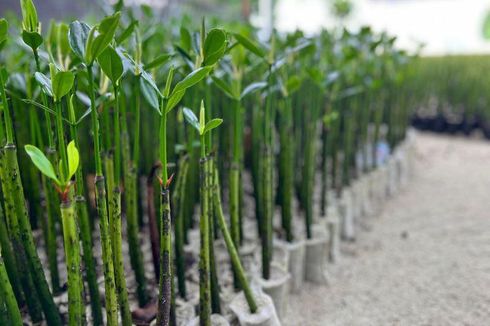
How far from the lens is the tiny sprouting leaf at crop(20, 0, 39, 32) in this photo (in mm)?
628

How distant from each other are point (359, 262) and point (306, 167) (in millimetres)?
433

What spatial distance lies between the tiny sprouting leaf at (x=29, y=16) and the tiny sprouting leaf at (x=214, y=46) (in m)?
0.25

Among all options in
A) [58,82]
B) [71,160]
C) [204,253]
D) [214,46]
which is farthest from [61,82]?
[204,253]

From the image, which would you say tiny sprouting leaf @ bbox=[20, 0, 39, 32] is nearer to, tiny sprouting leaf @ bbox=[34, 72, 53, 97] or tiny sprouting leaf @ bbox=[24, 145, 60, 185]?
tiny sprouting leaf @ bbox=[34, 72, 53, 97]

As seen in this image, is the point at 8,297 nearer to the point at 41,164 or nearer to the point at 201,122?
the point at 41,164

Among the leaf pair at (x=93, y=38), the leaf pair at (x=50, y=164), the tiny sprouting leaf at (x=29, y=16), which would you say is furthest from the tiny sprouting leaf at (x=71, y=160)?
the tiny sprouting leaf at (x=29, y=16)

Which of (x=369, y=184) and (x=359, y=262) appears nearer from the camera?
(x=359, y=262)

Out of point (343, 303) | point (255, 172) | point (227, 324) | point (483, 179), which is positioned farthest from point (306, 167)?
point (483, 179)

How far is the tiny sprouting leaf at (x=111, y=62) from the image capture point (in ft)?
1.87

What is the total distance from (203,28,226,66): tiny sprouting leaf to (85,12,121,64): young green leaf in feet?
0.51

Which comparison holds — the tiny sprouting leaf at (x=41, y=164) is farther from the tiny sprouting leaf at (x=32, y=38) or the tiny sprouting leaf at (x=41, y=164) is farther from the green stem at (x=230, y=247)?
the green stem at (x=230, y=247)

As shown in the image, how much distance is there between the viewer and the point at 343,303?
120cm

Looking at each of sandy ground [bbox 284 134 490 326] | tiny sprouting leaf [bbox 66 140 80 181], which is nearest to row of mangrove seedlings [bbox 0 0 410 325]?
tiny sprouting leaf [bbox 66 140 80 181]

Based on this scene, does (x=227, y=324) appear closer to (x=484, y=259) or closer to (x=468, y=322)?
(x=468, y=322)
